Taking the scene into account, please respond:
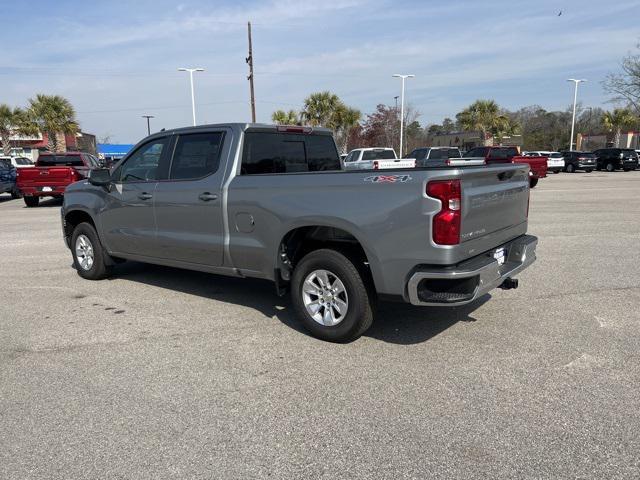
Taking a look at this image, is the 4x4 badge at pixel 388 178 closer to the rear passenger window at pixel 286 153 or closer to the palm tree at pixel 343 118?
the rear passenger window at pixel 286 153

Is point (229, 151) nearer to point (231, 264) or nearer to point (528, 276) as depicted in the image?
point (231, 264)

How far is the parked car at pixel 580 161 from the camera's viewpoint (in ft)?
123

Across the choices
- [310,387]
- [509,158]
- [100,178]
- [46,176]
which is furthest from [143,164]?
[509,158]

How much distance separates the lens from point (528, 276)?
673cm

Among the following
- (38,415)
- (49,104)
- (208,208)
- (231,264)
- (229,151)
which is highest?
(49,104)

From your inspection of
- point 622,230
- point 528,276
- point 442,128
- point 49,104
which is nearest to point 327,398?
point 528,276

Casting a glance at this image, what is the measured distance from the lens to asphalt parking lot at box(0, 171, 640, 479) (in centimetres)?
285

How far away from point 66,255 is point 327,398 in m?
6.81

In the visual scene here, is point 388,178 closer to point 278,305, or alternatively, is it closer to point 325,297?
point 325,297

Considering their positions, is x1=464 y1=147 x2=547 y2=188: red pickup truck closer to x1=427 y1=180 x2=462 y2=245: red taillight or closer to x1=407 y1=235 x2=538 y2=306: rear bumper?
x1=407 y1=235 x2=538 y2=306: rear bumper

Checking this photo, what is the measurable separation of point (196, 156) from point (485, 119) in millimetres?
51199

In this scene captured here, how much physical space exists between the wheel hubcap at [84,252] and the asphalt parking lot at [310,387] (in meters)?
0.68

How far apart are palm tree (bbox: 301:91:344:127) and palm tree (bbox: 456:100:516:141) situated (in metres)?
16.5

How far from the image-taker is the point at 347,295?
4.34m
